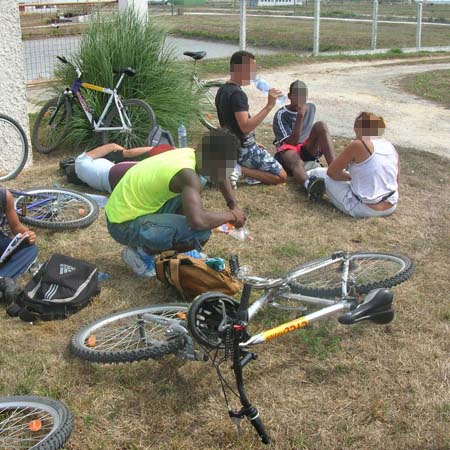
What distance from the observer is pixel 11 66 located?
707cm

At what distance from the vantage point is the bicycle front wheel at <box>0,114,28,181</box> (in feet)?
23.1

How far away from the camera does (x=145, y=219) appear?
4.57 m

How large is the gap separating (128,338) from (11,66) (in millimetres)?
4393

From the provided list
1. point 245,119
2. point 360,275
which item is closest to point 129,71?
point 245,119

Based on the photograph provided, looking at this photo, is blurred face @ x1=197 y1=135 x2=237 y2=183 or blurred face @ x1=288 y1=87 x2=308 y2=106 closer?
blurred face @ x1=197 y1=135 x2=237 y2=183

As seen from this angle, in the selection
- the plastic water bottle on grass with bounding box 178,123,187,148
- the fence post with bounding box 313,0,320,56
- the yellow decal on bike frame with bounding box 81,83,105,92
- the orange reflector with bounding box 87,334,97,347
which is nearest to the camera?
the orange reflector with bounding box 87,334,97,347

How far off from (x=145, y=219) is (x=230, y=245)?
987mm

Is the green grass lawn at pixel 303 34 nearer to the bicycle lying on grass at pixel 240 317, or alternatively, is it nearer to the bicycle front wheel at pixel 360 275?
the bicycle front wheel at pixel 360 275

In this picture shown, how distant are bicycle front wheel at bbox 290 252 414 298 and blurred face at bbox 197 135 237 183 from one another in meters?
0.88

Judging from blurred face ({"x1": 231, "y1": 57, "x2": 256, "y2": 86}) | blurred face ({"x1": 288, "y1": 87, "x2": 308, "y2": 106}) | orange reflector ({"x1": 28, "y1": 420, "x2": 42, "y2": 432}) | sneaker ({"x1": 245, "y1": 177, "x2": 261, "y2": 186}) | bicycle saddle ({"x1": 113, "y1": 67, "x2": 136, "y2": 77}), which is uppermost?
blurred face ({"x1": 231, "y1": 57, "x2": 256, "y2": 86})

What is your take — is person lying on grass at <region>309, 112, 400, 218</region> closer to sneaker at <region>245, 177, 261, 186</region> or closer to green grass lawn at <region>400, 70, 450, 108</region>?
sneaker at <region>245, 177, 261, 186</region>

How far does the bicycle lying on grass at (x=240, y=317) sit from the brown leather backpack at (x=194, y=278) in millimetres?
389

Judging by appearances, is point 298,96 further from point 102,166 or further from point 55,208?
point 55,208

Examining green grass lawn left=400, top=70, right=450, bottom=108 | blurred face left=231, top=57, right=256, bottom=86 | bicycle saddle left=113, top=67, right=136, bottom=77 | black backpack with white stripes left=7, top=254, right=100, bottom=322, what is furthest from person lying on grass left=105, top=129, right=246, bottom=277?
green grass lawn left=400, top=70, right=450, bottom=108
